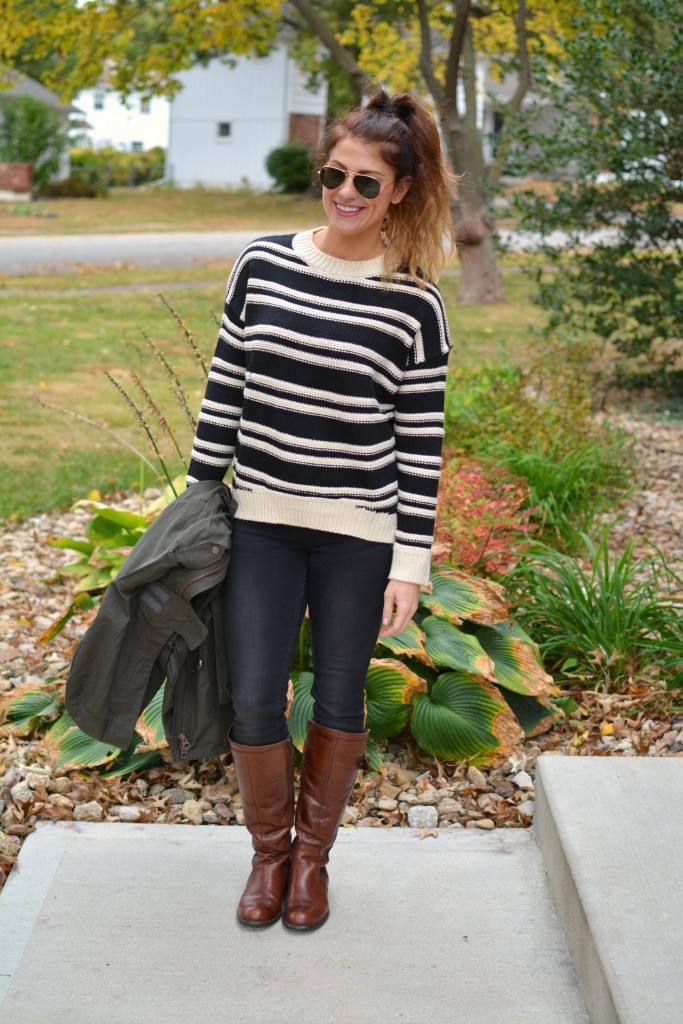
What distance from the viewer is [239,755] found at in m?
2.57

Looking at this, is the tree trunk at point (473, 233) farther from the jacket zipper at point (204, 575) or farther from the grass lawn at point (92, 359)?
the jacket zipper at point (204, 575)

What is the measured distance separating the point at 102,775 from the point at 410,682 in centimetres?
98

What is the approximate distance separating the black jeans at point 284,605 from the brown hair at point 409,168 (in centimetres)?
60

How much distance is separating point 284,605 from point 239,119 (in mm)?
38239

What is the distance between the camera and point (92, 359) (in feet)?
32.8

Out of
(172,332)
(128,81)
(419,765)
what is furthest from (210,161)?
(419,765)

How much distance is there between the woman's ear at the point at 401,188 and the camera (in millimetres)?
2422

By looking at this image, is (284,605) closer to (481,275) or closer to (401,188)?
(401,188)

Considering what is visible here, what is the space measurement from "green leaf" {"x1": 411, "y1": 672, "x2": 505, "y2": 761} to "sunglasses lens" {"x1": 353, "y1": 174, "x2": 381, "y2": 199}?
174 centimetres

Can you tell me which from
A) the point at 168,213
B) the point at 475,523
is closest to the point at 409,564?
the point at 475,523

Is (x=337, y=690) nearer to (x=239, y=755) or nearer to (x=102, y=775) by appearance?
(x=239, y=755)

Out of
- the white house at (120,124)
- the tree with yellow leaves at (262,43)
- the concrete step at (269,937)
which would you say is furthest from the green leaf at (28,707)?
the white house at (120,124)

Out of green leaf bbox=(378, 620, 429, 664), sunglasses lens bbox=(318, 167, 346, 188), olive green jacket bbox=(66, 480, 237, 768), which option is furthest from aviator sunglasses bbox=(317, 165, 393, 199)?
green leaf bbox=(378, 620, 429, 664)

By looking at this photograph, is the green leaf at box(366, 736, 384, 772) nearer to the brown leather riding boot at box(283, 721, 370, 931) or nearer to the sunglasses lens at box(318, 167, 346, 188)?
the brown leather riding boot at box(283, 721, 370, 931)
